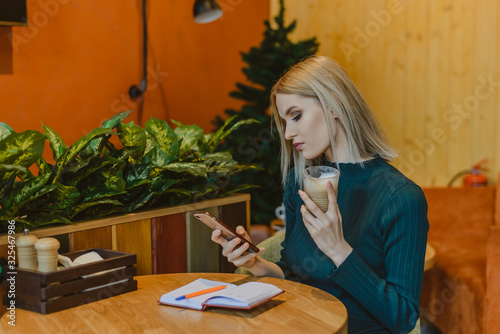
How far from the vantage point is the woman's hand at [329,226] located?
1426 mm

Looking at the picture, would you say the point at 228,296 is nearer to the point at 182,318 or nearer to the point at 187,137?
the point at 182,318

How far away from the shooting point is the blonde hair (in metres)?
1.64

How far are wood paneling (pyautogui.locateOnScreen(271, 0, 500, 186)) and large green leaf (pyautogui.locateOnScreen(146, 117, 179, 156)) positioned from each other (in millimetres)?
2489

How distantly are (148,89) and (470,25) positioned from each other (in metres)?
2.42

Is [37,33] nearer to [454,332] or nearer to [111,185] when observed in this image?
[111,185]

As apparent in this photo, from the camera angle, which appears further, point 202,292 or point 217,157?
point 217,157

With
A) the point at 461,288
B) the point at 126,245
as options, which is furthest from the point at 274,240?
the point at 461,288

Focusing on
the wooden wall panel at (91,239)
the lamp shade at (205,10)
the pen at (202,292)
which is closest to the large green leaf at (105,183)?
the wooden wall panel at (91,239)

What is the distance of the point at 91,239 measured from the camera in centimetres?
165

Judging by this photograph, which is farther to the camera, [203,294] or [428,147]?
[428,147]

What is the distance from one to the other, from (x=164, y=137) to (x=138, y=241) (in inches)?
14.9

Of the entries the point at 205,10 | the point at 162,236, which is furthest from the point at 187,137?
the point at 205,10

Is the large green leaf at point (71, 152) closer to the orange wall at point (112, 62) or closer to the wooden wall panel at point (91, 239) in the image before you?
the wooden wall panel at point (91, 239)

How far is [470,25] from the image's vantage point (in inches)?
159
